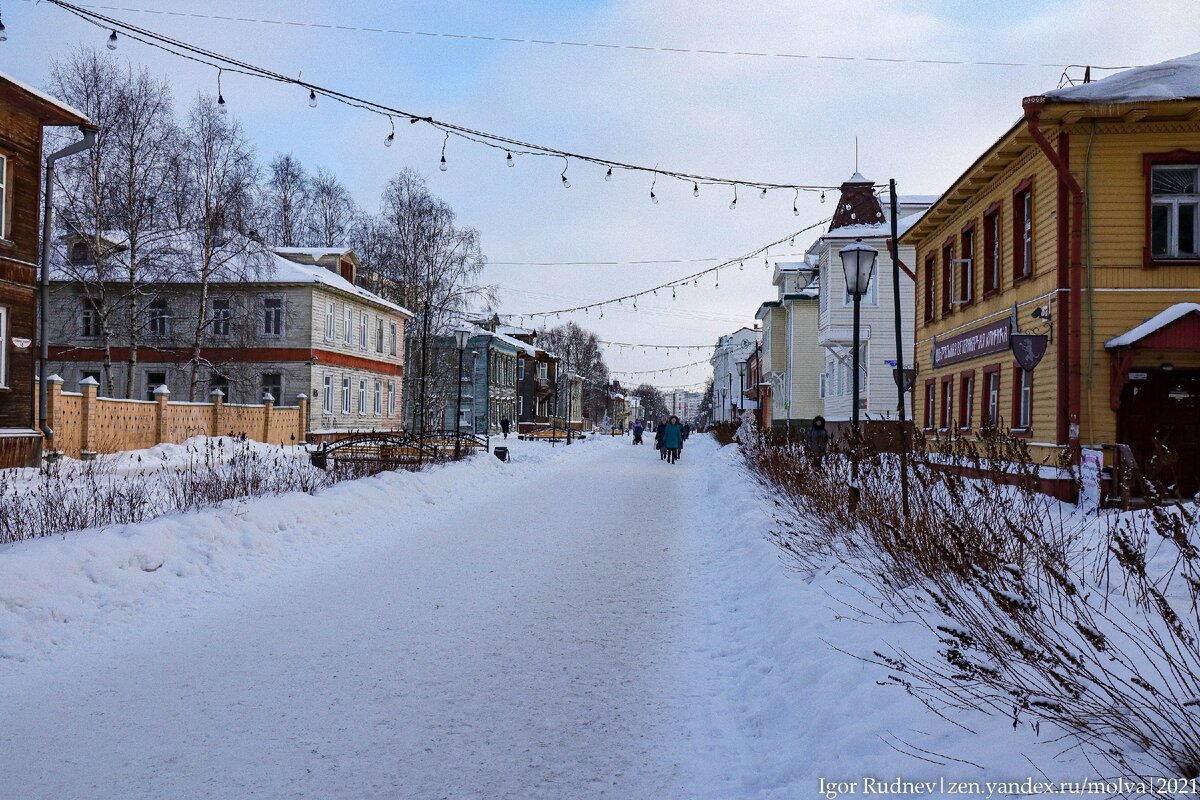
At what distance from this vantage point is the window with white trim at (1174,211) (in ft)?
47.3

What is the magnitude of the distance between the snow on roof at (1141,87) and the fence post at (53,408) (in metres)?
22.1

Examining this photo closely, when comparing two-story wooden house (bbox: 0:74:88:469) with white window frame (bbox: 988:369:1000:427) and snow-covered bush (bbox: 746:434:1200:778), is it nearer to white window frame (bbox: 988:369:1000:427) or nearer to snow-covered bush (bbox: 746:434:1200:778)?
snow-covered bush (bbox: 746:434:1200:778)

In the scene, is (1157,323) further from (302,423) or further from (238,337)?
(238,337)

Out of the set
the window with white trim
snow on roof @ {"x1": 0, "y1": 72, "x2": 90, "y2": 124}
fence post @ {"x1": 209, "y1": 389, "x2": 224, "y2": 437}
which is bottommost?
fence post @ {"x1": 209, "y1": 389, "x2": 224, "y2": 437}

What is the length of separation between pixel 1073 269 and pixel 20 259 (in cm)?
2157

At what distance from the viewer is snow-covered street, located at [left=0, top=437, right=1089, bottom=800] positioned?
376cm

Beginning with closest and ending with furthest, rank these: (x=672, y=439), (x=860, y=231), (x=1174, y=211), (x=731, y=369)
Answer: (x=1174, y=211)
(x=860, y=231)
(x=672, y=439)
(x=731, y=369)

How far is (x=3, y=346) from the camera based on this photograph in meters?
18.9

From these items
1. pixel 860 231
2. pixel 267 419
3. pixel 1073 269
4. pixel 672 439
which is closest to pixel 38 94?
pixel 267 419

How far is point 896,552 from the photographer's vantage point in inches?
247

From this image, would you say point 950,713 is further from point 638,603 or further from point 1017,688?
point 638,603

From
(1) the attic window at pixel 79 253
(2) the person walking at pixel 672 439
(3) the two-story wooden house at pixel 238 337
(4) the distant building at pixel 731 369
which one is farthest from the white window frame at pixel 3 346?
(4) the distant building at pixel 731 369

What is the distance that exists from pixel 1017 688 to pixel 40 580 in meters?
6.60

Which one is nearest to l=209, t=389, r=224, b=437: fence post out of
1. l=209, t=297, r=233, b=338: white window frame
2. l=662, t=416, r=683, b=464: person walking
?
l=209, t=297, r=233, b=338: white window frame
